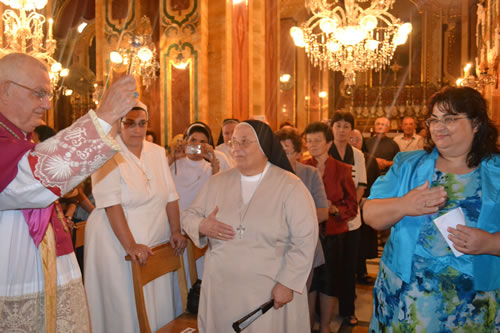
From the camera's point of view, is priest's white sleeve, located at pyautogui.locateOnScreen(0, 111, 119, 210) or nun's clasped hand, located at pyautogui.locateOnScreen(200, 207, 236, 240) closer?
priest's white sleeve, located at pyautogui.locateOnScreen(0, 111, 119, 210)

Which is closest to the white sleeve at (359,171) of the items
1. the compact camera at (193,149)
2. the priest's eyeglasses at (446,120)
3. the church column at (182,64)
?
the compact camera at (193,149)

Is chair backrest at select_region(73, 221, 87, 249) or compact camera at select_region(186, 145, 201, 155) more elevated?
compact camera at select_region(186, 145, 201, 155)

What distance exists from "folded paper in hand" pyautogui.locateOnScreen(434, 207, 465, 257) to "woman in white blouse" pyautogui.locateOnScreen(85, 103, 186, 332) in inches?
64.5

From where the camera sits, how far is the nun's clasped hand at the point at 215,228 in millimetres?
2359

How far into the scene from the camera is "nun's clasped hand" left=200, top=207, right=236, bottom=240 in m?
2.36

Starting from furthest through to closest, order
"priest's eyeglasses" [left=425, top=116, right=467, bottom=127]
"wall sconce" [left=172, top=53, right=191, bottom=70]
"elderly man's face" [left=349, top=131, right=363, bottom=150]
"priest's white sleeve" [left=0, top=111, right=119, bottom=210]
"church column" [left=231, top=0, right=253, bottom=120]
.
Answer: "church column" [left=231, top=0, right=253, bottom=120], "wall sconce" [left=172, top=53, right=191, bottom=70], "elderly man's face" [left=349, top=131, right=363, bottom=150], "priest's eyeglasses" [left=425, top=116, right=467, bottom=127], "priest's white sleeve" [left=0, top=111, right=119, bottom=210]

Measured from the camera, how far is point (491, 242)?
6.13ft

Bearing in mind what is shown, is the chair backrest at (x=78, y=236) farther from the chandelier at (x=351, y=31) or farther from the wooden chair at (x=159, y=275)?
the chandelier at (x=351, y=31)

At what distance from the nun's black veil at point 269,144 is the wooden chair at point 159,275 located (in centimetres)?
87

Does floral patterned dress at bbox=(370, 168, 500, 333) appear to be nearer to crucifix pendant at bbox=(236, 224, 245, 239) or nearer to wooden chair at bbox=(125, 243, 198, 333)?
crucifix pendant at bbox=(236, 224, 245, 239)

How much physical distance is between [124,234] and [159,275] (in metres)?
0.45

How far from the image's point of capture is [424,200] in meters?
1.87

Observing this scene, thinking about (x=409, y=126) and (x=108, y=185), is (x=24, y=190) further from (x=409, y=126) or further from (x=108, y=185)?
(x=409, y=126)

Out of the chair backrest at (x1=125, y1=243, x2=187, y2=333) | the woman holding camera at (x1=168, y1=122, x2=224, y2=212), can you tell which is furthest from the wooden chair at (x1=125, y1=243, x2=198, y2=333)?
the woman holding camera at (x1=168, y1=122, x2=224, y2=212)
